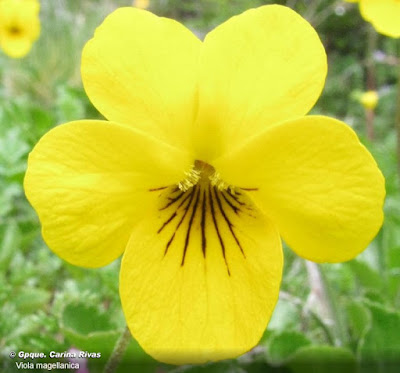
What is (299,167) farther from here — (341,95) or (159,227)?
(341,95)

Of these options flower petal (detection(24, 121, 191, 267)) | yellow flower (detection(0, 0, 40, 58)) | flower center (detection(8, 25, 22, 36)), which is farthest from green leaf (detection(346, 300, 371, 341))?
flower center (detection(8, 25, 22, 36))

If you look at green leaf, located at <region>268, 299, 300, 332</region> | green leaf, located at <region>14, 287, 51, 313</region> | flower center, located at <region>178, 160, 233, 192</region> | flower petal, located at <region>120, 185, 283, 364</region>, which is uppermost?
flower center, located at <region>178, 160, 233, 192</region>

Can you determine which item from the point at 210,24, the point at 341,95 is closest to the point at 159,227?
the point at 341,95

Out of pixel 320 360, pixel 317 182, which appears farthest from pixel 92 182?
pixel 320 360

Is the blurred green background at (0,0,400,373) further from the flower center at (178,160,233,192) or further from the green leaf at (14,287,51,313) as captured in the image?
the flower center at (178,160,233,192)

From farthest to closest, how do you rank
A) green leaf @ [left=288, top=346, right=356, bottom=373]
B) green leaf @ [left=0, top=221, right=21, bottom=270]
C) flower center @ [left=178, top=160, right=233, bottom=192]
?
green leaf @ [left=0, top=221, right=21, bottom=270]
green leaf @ [left=288, top=346, right=356, bottom=373]
flower center @ [left=178, top=160, right=233, bottom=192]

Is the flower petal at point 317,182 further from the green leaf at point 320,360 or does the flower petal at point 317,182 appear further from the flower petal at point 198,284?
the green leaf at point 320,360
